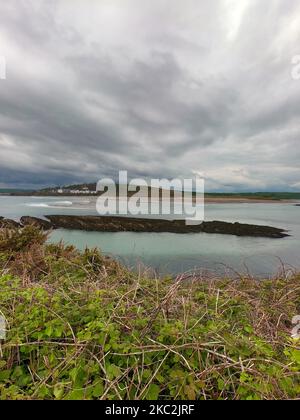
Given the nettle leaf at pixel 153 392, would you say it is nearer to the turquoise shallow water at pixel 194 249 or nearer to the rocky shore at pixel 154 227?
the turquoise shallow water at pixel 194 249

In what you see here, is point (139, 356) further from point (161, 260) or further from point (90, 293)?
point (161, 260)

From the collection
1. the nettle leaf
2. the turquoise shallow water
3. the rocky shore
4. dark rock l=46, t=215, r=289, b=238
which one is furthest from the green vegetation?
dark rock l=46, t=215, r=289, b=238

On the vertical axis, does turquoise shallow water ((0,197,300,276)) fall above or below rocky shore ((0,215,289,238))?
below

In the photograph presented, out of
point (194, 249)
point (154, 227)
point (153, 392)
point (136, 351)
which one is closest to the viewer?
point (153, 392)

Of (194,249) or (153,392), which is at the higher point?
(153,392)

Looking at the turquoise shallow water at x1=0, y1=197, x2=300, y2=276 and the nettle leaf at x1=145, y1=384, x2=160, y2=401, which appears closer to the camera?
the nettle leaf at x1=145, y1=384, x2=160, y2=401

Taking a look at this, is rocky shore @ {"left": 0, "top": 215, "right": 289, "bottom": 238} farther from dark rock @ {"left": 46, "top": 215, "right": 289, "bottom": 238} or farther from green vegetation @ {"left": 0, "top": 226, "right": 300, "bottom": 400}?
green vegetation @ {"left": 0, "top": 226, "right": 300, "bottom": 400}

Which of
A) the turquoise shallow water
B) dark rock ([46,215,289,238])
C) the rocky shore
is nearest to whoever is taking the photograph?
the turquoise shallow water

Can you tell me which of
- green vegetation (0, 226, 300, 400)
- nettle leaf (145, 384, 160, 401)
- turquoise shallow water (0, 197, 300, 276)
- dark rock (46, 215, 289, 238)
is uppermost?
green vegetation (0, 226, 300, 400)

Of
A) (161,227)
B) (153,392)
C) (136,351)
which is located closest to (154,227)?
(161,227)

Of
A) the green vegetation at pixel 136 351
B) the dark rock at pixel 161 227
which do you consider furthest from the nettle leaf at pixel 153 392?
the dark rock at pixel 161 227

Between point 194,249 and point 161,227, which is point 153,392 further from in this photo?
point 161,227
